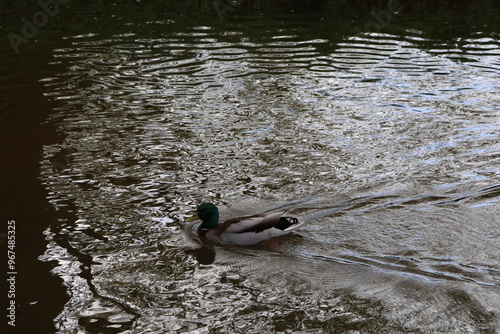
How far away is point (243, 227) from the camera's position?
6.34 m

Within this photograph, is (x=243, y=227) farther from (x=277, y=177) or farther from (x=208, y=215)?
(x=277, y=177)

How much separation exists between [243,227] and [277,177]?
159cm

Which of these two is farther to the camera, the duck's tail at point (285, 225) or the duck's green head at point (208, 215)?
the duck's green head at point (208, 215)

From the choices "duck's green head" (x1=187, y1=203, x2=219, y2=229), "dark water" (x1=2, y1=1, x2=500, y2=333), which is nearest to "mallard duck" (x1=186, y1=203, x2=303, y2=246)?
"duck's green head" (x1=187, y1=203, x2=219, y2=229)

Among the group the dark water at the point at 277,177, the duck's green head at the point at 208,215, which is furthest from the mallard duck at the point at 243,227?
the dark water at the point at 277,177

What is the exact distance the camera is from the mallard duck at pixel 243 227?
6.31m

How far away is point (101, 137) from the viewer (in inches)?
367

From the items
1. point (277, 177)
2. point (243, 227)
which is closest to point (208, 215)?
point (243, 227)

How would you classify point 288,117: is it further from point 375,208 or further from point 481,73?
point 481,73

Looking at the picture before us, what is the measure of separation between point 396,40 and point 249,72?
13.3 feet

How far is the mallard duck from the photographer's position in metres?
6.31

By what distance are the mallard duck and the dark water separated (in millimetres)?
108

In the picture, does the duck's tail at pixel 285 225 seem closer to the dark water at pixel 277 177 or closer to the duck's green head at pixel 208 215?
the dark water at pixel 277 177

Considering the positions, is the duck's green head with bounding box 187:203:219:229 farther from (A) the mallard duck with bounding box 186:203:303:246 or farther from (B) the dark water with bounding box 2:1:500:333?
(B) the dark water with bounding box 2:1:500:333
